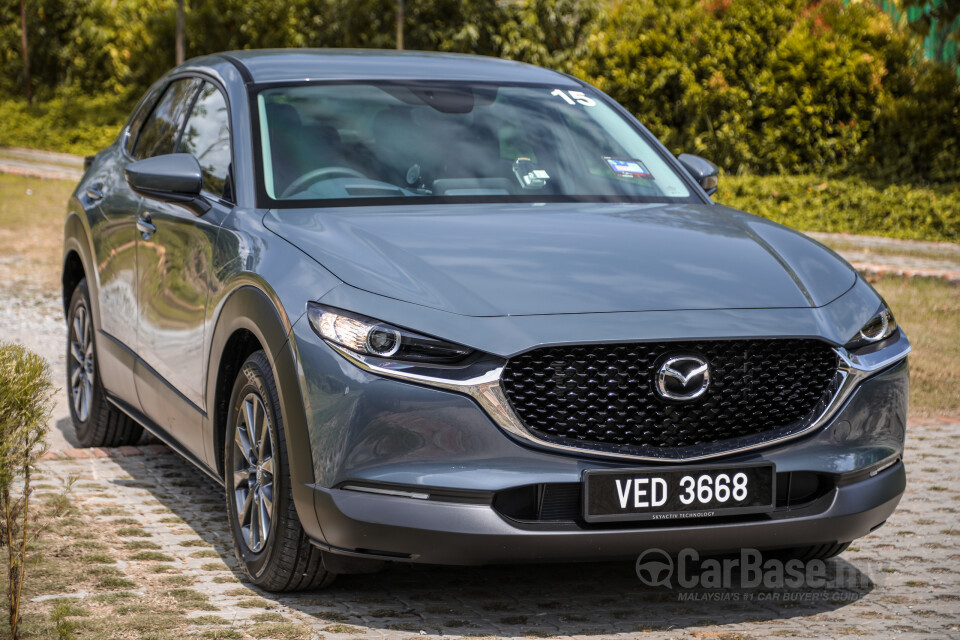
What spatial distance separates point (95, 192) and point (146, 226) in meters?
1.09

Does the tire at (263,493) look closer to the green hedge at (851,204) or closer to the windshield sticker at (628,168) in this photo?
the windshield sticker at (628,168)

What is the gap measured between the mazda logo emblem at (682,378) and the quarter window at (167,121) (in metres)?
2.92

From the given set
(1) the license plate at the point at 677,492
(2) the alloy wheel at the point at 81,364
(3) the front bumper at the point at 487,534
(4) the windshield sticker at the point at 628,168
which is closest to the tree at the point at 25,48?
(2) the alloy wheel at the point at 81,364

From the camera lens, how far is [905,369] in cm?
441

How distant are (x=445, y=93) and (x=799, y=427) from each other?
2171 millimetres

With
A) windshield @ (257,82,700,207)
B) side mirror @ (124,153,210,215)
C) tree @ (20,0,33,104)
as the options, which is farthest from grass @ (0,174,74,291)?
tree @ (20,0,33,104)

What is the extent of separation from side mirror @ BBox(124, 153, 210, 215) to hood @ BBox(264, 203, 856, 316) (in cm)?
51

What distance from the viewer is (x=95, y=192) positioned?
6.68 metres

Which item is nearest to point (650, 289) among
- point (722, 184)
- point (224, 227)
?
point (224, 227)

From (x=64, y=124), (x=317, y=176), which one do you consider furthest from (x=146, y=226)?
(x=64, y=124)

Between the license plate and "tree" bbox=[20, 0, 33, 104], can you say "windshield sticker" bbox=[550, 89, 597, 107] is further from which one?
"tree" bbox=[20, 0, 33, 104]

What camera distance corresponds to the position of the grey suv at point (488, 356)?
390 centimetres

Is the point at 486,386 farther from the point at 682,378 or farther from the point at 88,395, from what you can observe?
the point at 88,395

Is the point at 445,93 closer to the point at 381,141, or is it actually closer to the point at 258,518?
the point at 381,141
